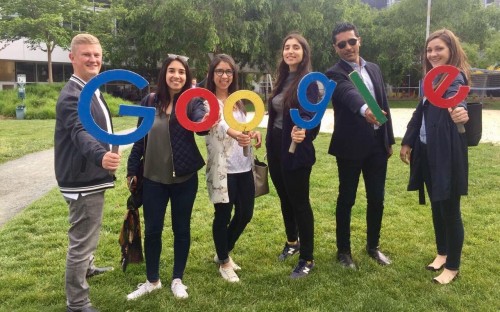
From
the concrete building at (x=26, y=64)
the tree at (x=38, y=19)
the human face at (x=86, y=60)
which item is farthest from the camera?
the concrete building at (x=26, y=64)

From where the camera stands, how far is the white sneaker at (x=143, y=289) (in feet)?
10.6

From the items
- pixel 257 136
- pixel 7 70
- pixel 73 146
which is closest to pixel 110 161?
pixel 73 146

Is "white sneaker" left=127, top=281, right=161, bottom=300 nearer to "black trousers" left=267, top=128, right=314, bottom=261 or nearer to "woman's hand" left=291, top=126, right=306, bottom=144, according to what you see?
"black trousers" left=267, top=128, right=314, bottom=261

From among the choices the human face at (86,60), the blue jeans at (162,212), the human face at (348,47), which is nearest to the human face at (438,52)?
the human face at (348,47)

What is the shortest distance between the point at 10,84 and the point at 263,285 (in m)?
31.3

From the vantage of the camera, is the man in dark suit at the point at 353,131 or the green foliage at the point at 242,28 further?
the green foliage at the point at 242,28

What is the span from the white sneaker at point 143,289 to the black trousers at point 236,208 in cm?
59

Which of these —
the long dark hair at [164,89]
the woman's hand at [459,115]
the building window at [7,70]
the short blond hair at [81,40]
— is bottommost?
the woman's hand at [459,115]

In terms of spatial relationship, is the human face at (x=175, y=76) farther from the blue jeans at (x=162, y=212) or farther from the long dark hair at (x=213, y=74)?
the blue jeans at (x=162, y=212)

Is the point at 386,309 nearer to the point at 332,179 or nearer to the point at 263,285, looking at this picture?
the point at 263,285

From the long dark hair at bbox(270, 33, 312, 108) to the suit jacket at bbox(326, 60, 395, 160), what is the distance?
12.3 inches

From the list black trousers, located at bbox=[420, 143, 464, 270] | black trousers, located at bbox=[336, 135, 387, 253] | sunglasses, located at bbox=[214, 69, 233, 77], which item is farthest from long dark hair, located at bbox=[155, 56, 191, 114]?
black trousers, located at bbox=[420, 143, 464, 270]

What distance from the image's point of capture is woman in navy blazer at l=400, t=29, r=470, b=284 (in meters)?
3.27

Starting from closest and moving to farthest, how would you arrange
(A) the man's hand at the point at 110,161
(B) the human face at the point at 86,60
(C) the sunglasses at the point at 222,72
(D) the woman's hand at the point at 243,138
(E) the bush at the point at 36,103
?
1. (A) the man's hand at the point at 110,161
2. (B) the human face at the point at 86,60
3. (D) the woman's hand at the point at 243,138
4. (C) the sunglasses at the point at 222,72
5. (E) the bush at the point at 36,103
